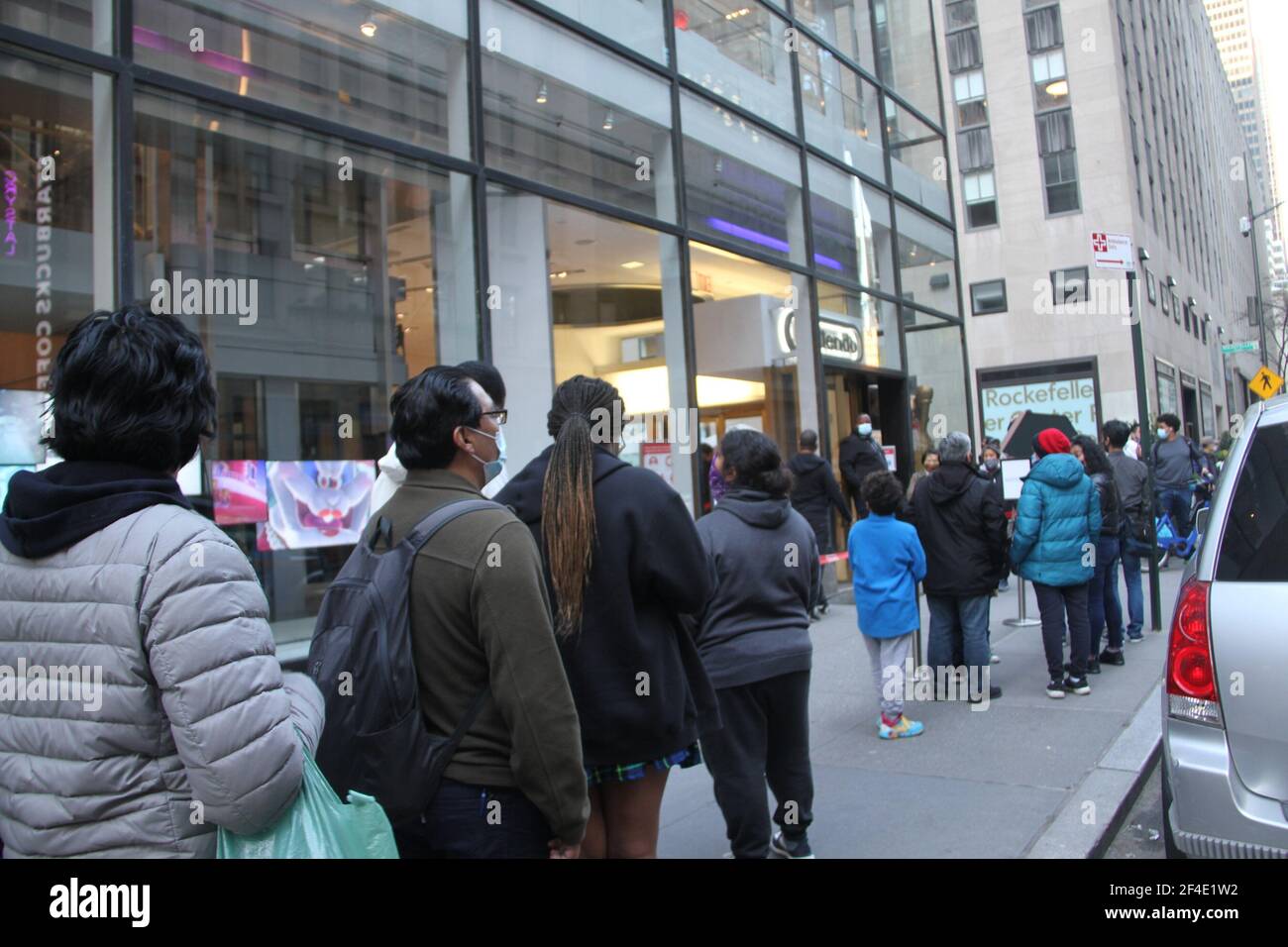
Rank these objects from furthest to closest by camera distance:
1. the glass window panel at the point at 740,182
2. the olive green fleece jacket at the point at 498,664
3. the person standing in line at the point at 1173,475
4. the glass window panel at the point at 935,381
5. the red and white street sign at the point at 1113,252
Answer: the glass window panel at the point at 935,381, the person standing in line at the point at 1173,475, the glass window panel at the point at 740,182, the red and white street sign at the point at 1113,252, the olive green fleece jacket at the point at 498,664

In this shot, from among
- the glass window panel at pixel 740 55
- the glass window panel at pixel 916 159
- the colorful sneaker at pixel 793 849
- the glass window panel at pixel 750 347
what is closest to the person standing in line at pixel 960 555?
the colorful sneaker at pixel 793 849

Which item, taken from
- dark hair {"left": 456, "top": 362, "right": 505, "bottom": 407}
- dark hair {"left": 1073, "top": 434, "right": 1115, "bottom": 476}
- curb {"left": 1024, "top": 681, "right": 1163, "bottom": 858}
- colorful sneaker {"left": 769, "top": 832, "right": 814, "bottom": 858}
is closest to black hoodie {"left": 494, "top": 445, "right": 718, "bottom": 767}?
dark hair {"left": 456, "top": 362, "right": 505, "bottom": 407}

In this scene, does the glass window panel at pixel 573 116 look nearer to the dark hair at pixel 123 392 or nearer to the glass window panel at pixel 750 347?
the glass window panel at pixel 750 347

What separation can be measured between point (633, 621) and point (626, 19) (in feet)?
26.5

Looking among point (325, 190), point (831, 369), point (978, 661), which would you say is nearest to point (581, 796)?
point (978, 661)

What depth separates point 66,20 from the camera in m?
5.33

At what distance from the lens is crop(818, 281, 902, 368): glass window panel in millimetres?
12367

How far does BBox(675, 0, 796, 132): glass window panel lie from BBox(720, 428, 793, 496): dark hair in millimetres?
7057

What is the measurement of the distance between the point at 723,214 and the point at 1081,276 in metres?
30.5

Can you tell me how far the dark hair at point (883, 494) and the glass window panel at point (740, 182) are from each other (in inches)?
197

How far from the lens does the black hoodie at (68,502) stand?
167 cm

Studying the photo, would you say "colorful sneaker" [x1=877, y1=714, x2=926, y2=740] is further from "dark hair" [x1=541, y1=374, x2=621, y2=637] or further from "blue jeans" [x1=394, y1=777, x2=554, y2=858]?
"blue jeans" [x1=394, y1=777, x2=554, y2=858]

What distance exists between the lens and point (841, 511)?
1029cm
